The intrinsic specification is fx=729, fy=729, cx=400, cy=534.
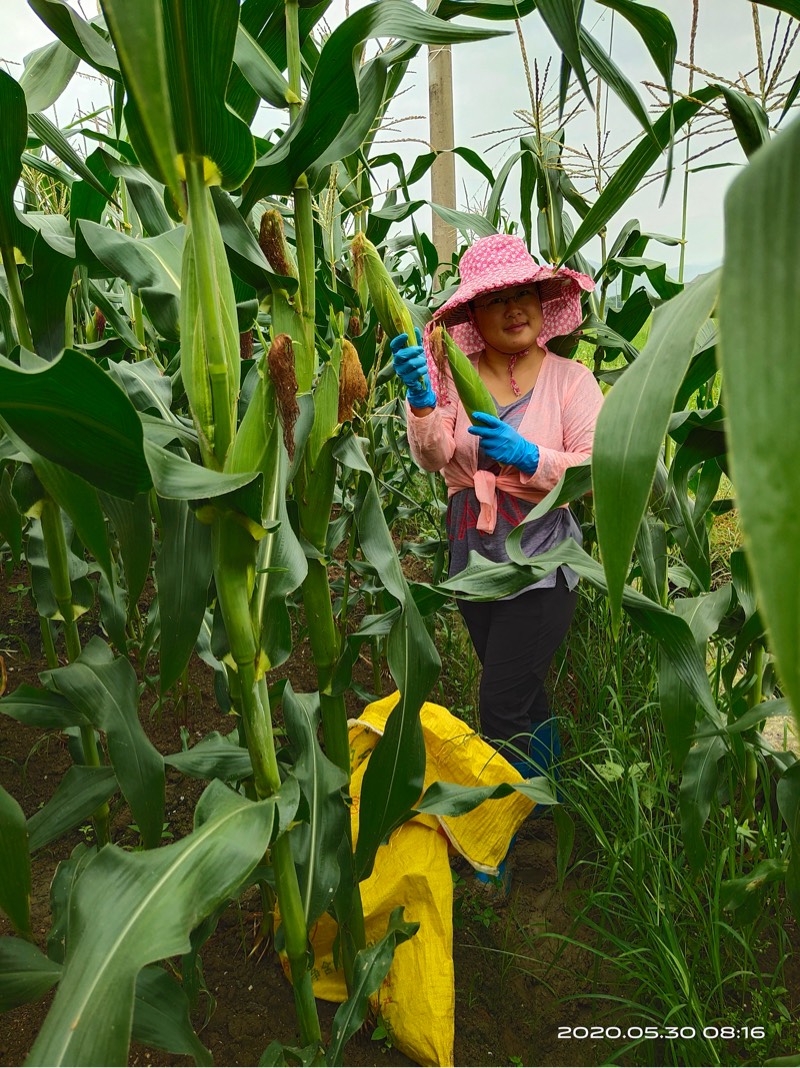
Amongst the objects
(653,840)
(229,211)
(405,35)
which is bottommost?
(653,840)

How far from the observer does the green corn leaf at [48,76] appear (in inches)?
40.4

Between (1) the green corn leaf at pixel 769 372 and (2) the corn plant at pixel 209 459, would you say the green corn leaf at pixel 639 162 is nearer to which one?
(2) the corn plant at pixel 209 459

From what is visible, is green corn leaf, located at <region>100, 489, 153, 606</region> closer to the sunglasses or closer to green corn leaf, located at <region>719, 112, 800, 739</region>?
green corn leaf, located at <region>719, 112, 800, 739</region>

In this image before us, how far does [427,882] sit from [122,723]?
68 cm

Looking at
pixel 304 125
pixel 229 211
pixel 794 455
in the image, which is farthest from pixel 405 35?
pixel 794 455

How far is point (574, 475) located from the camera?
31.9 inches

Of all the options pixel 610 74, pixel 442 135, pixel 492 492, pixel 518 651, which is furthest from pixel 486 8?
pixel 442 135

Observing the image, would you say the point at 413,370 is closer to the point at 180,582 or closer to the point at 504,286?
the point at 504,286

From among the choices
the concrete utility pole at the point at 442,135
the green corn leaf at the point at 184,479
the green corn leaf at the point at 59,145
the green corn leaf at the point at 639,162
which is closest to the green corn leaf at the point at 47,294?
the green corn leaf at the point at 59,145

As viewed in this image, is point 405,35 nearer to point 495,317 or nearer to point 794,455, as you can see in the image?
point 794,455

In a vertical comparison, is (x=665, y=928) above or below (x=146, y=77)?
below

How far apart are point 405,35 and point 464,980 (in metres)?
1.50

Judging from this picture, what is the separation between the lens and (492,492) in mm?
1645

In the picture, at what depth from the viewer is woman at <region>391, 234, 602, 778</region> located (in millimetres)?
1598
